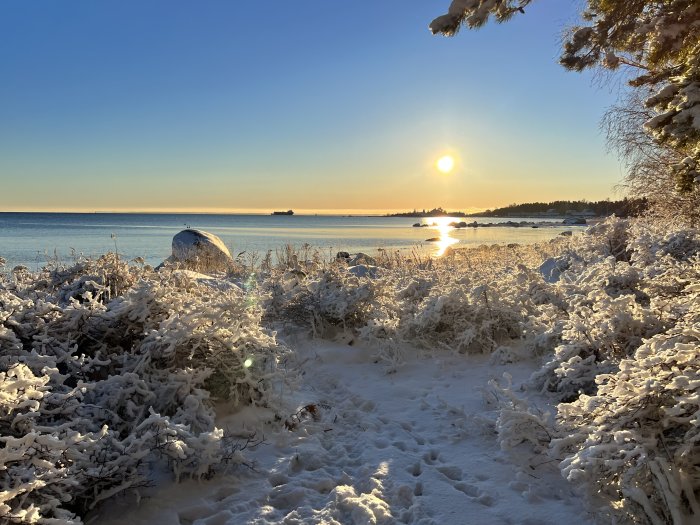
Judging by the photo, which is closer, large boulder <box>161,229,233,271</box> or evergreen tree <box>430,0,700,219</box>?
evergreen tree <box>430,0,700,219</box>

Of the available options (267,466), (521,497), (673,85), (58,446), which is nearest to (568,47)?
(673,85)

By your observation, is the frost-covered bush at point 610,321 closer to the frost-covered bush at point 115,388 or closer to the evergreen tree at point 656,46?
the evergreen tree at point 656,46

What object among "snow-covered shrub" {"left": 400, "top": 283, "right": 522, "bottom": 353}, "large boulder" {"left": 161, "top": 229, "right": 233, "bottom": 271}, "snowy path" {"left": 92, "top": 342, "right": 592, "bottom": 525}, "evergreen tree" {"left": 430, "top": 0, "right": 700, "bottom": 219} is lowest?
"snowy path" {"left": 92, "top": 342, "right": 592, "bottom": 525}

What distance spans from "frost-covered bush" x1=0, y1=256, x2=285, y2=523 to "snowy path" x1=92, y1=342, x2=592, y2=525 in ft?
0.88

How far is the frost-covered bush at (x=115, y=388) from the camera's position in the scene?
2.45 m

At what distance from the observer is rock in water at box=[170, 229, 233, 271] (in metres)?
14.7

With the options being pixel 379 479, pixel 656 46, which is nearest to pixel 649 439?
pixel 379 479

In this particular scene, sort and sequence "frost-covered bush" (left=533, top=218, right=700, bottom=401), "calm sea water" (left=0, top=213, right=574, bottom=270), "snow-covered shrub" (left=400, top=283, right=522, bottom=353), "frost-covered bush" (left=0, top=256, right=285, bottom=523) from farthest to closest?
"calm sea water" (left=0, top=213, right=574, bottom=270)
"snow-covered shrub" (left=400, top=283, right=522, bottom=353)
"frost-covered bush" (left=533, top=218, right=700, bottom=401)
"frost-covered bush" (left=0, top=256, right=285, bottom=523)

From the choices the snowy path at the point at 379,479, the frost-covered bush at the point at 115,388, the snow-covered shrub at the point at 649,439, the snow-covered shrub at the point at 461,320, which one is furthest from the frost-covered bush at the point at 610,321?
the frost-covered bush at the point at 115,388

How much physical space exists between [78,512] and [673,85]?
460 cm

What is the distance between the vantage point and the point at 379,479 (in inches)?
138

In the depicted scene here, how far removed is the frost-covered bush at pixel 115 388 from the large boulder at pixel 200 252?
926cm

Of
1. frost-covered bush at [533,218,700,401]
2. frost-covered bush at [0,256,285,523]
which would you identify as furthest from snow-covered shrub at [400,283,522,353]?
frost-covered bush at [0,256,285,523]

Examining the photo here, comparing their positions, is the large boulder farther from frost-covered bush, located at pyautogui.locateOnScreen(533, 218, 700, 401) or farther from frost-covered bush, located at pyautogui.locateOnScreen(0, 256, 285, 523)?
frost-covered bush, located at pyautogui.locateOnScreen(533, 218, 700, 401)
